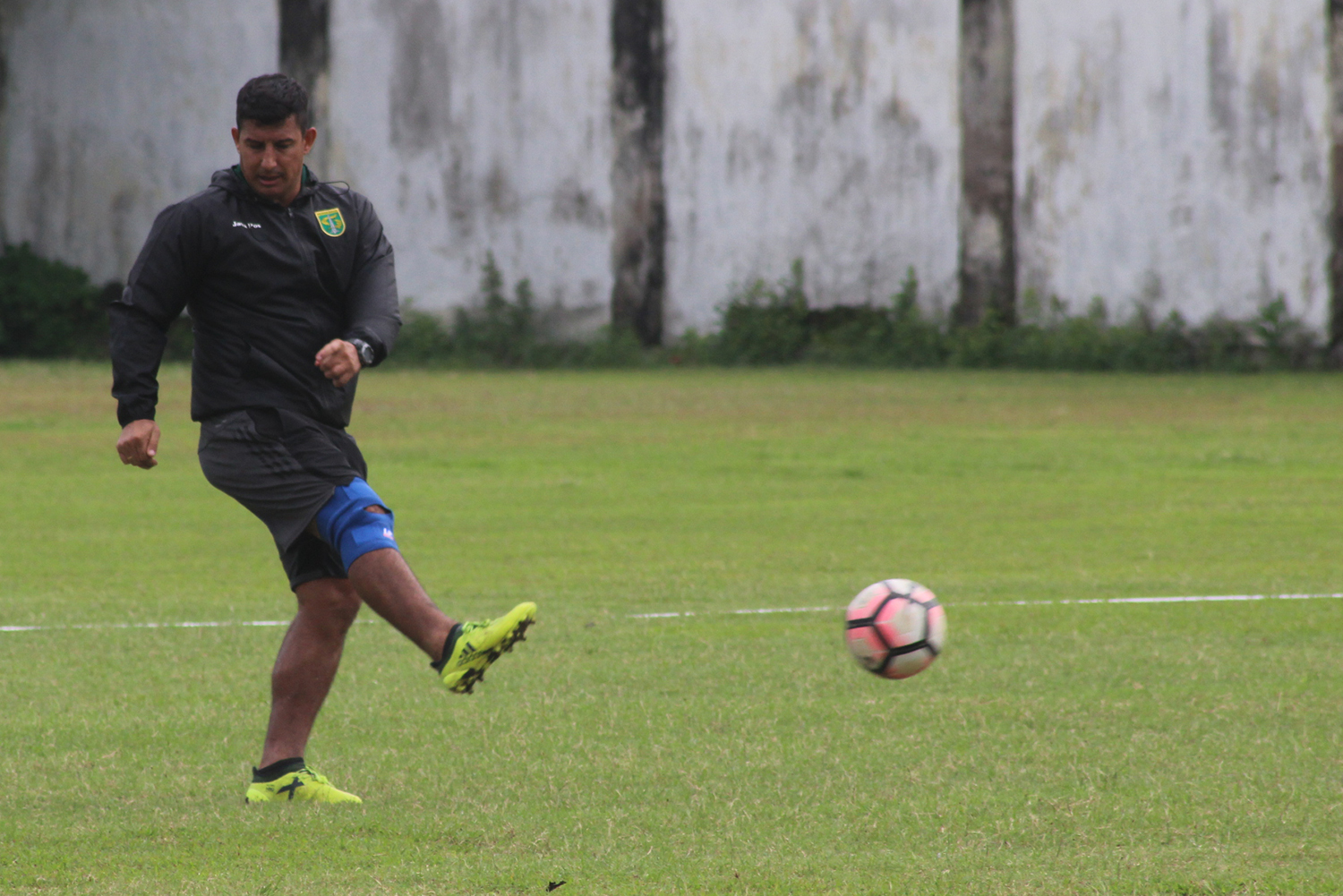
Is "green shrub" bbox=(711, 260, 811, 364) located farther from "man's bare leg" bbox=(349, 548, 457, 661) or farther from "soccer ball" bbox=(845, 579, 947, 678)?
"man's bare leg" bbox=(349, 548, 457, 661)

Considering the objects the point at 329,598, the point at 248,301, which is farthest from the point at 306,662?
the point at 248,301

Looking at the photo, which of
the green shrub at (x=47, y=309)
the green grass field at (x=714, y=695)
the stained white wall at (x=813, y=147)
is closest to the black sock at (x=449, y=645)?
the green grass field at (x=714, y=695)

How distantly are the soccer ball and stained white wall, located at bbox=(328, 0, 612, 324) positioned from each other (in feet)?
73.9

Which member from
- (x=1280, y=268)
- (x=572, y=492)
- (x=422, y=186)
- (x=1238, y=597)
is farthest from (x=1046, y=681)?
(x=422, y=186)

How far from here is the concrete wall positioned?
2600 cm

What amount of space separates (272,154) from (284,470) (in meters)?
0.86

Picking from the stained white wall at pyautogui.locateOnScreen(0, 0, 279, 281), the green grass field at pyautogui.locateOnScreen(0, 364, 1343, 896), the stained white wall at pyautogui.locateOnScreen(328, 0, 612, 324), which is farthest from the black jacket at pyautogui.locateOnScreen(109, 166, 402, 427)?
the stained white wall at pyautogui.locateOnScreen(0, 0, 279, 281)

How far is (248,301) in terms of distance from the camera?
17.1 ft

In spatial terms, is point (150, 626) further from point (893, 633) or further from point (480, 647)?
point (480, 647)

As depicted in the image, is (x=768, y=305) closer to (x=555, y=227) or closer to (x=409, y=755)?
(x=555, y=227)

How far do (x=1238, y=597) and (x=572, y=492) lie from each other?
5903mm

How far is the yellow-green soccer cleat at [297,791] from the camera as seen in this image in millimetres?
5109

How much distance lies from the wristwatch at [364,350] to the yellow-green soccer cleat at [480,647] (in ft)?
2.82

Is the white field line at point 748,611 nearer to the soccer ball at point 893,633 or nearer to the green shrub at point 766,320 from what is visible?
the soccer ball at point 893,633
